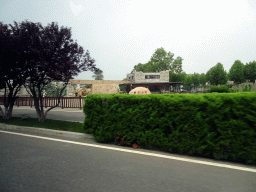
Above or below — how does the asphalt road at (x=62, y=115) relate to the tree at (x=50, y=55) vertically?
below

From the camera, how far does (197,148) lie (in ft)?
14.0

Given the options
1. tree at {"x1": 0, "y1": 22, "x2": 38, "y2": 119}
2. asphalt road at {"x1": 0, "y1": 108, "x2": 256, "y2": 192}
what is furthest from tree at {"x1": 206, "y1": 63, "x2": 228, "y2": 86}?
asphalt road at {"x1": 0, "y1": 108, "x2": 256, "y2": 192}

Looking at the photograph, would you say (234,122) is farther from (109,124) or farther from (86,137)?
(86,137)

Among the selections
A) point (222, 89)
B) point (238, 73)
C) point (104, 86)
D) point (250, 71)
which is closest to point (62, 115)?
point (222, 89)

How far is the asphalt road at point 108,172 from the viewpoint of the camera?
2959mm

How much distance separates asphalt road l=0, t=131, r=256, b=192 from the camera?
2959mm

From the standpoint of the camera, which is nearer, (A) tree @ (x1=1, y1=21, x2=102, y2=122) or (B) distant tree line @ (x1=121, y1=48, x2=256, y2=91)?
(A) tree @ (x1=1, y1=21, x2=102, y2=122)

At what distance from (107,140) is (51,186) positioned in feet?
8.91

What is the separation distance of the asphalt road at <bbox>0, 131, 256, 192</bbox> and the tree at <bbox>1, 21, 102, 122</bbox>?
4148 millimetres

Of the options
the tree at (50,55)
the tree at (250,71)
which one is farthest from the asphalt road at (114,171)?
the tree at (250,71)

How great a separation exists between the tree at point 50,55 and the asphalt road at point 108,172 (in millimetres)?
4148

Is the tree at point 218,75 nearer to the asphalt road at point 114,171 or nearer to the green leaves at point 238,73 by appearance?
the green leaves at point 238,73

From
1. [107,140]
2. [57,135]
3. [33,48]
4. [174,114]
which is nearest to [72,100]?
[33,48]

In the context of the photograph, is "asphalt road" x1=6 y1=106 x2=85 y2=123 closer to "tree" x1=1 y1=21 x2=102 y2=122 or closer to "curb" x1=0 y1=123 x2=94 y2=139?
"tree" x1=1 y1=21 x2=102 y2=122
